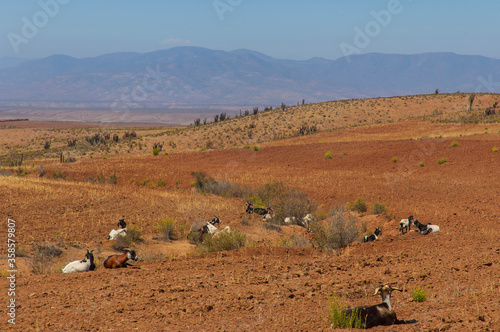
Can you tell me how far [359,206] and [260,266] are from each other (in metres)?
9.89

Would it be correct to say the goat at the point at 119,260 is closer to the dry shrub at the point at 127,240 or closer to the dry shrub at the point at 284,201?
the dry shrub at the point at 127,240

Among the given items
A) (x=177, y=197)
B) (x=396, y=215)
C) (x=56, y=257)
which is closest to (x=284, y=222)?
(x=396, y=215)

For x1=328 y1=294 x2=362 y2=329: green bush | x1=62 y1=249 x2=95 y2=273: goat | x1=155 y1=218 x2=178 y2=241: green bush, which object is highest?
x1=328 y1=294 x2=362 y2=329: green bush

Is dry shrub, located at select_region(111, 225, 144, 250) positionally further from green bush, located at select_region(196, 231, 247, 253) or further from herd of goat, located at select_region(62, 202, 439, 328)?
green bush, located at select_region(196, 231, 247, 253)

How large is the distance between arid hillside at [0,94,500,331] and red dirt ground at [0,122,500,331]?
33 mm

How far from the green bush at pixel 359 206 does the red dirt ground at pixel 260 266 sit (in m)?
0.74

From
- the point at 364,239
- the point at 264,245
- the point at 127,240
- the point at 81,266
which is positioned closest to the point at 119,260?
the point at 81,266

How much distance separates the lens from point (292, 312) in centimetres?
645

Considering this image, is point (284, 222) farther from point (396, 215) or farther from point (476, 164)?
point (476, 164)

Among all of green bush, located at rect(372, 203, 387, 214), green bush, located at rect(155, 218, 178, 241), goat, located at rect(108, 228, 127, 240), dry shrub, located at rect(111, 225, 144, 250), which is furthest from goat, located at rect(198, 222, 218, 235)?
green bush, located at rect(372, 203, 387, 214)

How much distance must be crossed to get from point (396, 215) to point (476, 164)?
35.0ft

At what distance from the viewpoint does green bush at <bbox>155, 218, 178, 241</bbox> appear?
14.1 metres

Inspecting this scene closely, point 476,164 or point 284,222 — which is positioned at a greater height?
point 476,164

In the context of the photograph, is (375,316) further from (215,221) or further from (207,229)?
(215,221)
